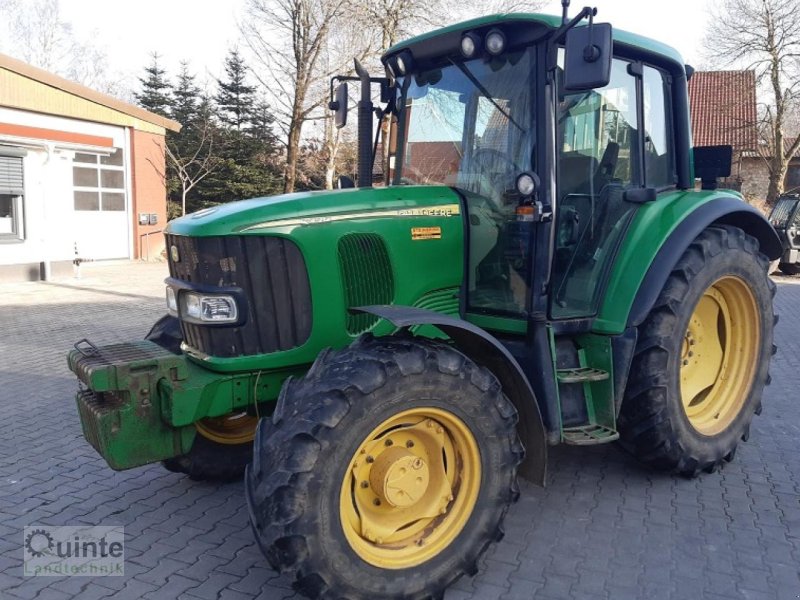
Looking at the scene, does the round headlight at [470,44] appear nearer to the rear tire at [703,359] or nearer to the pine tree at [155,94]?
the rear tire at [703,359]

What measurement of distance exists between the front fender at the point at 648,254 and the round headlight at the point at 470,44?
1319 millimetres

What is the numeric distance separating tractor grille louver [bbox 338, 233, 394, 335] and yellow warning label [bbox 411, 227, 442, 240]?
19cm

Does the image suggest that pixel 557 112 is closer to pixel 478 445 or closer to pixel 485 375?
pixel 485 375

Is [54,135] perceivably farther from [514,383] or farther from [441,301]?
[514,383]

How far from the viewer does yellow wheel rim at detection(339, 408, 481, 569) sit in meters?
2.90

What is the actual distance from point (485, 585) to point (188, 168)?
25.9m

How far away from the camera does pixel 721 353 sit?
4617 millimetres

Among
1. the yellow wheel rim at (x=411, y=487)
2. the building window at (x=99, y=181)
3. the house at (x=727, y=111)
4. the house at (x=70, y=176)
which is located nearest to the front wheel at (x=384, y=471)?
the yellow wheel rim at (x=411, y=487)

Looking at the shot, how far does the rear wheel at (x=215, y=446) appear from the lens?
156 inches

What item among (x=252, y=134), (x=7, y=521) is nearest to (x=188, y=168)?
(x=252, y=134)

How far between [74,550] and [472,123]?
297cm

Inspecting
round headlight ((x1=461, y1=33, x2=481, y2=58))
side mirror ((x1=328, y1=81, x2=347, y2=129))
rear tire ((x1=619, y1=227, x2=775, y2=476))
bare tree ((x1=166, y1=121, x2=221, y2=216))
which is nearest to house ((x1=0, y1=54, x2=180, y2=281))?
bare tree ((x1=166, y1=121, x2=221, y2=216))

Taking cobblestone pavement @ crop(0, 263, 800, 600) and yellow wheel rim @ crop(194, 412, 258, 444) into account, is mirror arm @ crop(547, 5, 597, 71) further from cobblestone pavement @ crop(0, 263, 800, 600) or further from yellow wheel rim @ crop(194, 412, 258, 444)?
yellow wheel rim @ crop(194, 412, 258, 444)

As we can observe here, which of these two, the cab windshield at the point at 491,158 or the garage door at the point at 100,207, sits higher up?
the garage door at the point at 100,207
